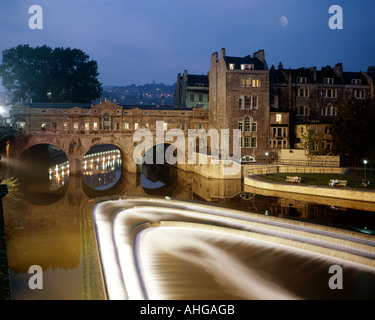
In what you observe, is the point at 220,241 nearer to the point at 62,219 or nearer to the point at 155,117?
the point at 62,219

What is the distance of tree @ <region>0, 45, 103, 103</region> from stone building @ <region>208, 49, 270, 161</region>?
A: 39851 millimetres

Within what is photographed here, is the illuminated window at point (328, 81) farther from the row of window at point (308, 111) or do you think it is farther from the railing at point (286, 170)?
the railing at point (286, 170)

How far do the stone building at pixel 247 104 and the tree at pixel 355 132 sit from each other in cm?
1151

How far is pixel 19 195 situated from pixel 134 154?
67.9ft

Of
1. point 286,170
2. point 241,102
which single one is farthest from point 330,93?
point 286,170

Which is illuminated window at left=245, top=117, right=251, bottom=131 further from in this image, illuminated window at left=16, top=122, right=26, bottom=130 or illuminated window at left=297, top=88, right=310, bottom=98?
illuminated window at left=16, top=122, right=26, bottom=130

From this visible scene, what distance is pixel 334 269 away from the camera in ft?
68.8

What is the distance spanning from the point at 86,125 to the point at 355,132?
4227 cm

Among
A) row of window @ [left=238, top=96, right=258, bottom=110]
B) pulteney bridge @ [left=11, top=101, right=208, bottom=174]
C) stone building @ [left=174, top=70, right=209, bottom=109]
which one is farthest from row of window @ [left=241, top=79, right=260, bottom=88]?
stone building @ [left=174, top=70, right=209, bottom=109]

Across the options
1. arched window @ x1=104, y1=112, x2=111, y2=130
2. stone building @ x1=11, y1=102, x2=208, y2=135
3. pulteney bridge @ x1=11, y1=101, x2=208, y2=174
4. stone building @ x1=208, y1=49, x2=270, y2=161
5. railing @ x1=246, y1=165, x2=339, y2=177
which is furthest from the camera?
arched window @ x1=104, y1=112, x2=111, y2=130

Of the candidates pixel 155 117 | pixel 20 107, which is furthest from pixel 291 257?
pixel 20 107

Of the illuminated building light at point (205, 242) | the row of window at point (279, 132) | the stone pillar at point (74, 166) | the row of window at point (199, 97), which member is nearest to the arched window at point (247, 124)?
the row of window at point (279, 132)

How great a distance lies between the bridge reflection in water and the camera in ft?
62.0
